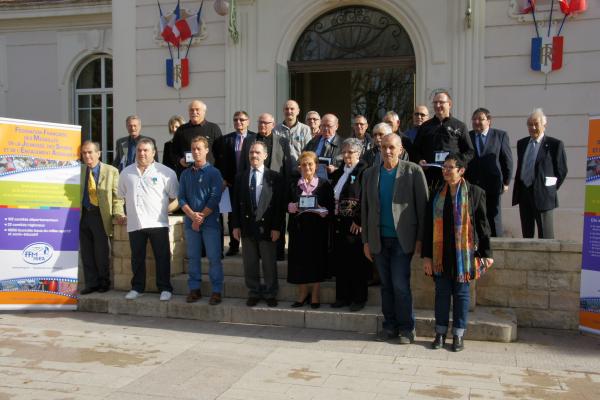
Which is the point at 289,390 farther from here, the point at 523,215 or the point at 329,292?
the point at 523,215

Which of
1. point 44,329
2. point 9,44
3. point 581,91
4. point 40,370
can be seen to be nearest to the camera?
point 40,370

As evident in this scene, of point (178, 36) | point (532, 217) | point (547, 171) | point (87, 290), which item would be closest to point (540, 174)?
point (547, 171)

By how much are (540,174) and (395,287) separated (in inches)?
89.2

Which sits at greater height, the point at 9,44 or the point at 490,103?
the point at 9,44

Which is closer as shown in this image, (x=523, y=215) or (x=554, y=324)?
(x=554, y=324)

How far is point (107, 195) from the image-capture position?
673 centimetres

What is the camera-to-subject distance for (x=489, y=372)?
15.2 ft

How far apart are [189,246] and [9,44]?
363 inches

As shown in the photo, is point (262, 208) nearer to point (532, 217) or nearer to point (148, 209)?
point (148, 209)

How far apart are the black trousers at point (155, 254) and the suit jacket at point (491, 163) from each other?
11.1 feet

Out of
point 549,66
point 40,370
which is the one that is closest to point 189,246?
point 40,370

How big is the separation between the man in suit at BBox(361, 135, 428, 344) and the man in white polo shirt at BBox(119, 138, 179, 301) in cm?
230

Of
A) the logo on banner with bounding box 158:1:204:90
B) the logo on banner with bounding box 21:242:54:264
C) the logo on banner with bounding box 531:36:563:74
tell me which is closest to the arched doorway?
the logo on banner with bounding box 158:1:204:90

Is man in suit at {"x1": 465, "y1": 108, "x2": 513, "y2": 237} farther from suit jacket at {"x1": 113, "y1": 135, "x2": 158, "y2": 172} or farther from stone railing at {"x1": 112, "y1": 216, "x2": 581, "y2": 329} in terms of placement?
suit jacket at {"x1": 113, "y1": 135, "x2": 158, "y2": 172}
